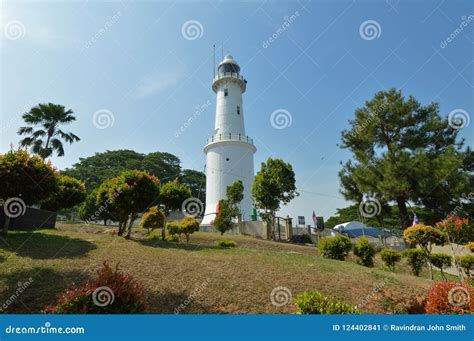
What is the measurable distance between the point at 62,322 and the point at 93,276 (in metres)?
3.82

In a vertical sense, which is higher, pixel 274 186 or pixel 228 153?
pixel 228 153

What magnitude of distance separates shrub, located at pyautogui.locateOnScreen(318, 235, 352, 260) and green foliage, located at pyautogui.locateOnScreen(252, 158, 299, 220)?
398 inches

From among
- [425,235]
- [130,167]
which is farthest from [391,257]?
[130,167]

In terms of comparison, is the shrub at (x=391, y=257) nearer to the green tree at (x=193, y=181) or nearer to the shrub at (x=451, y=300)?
the shrub at (x=451, y=300)

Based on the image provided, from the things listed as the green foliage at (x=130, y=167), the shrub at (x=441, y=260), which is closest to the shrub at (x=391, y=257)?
the shrub at (x=441, y=260)

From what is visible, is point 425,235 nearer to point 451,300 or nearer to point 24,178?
point 451,300

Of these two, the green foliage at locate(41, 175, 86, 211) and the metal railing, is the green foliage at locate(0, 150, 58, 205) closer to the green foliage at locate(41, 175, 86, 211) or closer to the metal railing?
the green foliage at locate(41, 175, 86, 211)

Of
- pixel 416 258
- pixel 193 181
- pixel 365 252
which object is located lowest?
pixel 416 258

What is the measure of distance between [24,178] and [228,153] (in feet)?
73.6

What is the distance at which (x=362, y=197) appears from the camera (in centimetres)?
2264

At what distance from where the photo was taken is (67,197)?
63.8 ft

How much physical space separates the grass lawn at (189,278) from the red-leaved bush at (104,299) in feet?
5.76

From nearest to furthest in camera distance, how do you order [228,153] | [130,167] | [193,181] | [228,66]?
[228,153]
[228,66]
[130,167]
[193,181]

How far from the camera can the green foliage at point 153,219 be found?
1605cm
